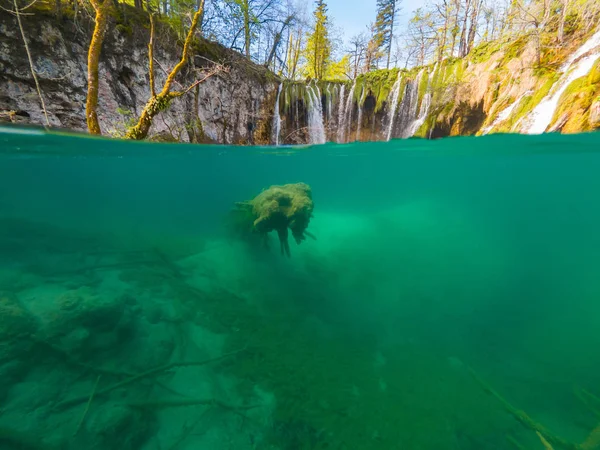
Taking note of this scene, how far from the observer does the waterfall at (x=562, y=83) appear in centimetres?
794

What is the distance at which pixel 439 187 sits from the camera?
102 ft

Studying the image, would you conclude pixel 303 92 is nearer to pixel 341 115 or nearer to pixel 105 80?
pixel 341 115

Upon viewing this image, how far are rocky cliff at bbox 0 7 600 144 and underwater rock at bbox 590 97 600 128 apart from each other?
0.07 ft

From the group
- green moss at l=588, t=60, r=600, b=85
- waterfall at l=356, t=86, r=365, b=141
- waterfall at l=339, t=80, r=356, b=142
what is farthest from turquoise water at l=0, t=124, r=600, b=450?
waterfall at l=339, t=80, r=356, b=142

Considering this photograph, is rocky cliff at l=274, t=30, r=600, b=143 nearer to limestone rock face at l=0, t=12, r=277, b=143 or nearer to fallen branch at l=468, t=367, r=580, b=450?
limestone rock face at l=0, t=12, r=277, b=143

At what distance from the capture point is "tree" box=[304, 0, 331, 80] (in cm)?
2641

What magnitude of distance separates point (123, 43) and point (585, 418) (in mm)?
19444

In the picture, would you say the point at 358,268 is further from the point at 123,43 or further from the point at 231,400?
the point at 123,43

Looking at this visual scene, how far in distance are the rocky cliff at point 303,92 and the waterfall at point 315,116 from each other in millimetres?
79

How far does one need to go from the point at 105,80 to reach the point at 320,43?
2272cm

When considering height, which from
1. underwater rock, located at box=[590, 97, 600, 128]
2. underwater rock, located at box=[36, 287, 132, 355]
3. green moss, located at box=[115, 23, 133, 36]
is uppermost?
green moss, located at box=[115, 23, 133, 36]

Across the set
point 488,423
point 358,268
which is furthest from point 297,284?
point 488,423

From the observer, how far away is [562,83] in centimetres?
834

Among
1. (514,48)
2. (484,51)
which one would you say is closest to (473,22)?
(484,51)
